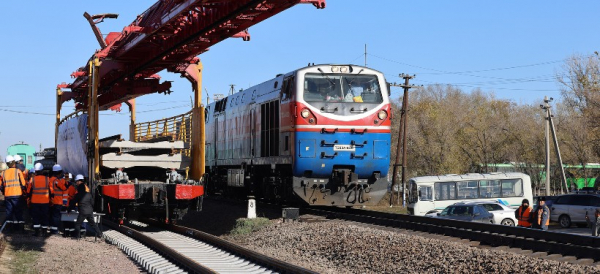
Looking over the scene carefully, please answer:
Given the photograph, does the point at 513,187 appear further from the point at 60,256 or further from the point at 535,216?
the point at 60,256

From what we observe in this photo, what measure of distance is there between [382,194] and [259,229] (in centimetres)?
372

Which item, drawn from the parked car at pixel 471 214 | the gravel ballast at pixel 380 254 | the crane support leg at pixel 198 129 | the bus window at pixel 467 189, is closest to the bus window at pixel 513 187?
the bus window at pixel 467 189

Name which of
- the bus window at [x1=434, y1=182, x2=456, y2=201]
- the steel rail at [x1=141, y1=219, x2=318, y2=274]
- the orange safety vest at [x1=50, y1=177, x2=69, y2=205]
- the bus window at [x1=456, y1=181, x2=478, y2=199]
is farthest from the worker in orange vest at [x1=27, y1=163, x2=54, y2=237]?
the bus window at [x1=456, y1=181, x2=478, y2=199]

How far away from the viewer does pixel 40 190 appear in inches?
643

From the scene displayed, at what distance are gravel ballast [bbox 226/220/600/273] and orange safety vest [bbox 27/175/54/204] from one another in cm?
436

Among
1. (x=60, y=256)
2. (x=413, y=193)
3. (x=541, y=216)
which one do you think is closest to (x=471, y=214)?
(x=541, y=216)

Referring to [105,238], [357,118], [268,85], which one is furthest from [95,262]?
[268,85]

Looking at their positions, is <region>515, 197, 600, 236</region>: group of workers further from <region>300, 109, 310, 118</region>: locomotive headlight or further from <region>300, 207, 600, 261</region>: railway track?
<region>300, 109, 310, 118</region>: locomotive headlight

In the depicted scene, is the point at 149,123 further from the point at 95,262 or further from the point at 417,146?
the point at 417,146

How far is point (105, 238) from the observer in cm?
1677

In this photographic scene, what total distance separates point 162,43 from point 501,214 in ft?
46.2

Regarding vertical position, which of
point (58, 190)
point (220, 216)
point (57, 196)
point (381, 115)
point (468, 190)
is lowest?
point (220, 216)

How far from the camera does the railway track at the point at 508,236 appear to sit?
487 inches

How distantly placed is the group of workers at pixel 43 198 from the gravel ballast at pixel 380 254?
11.8ft
